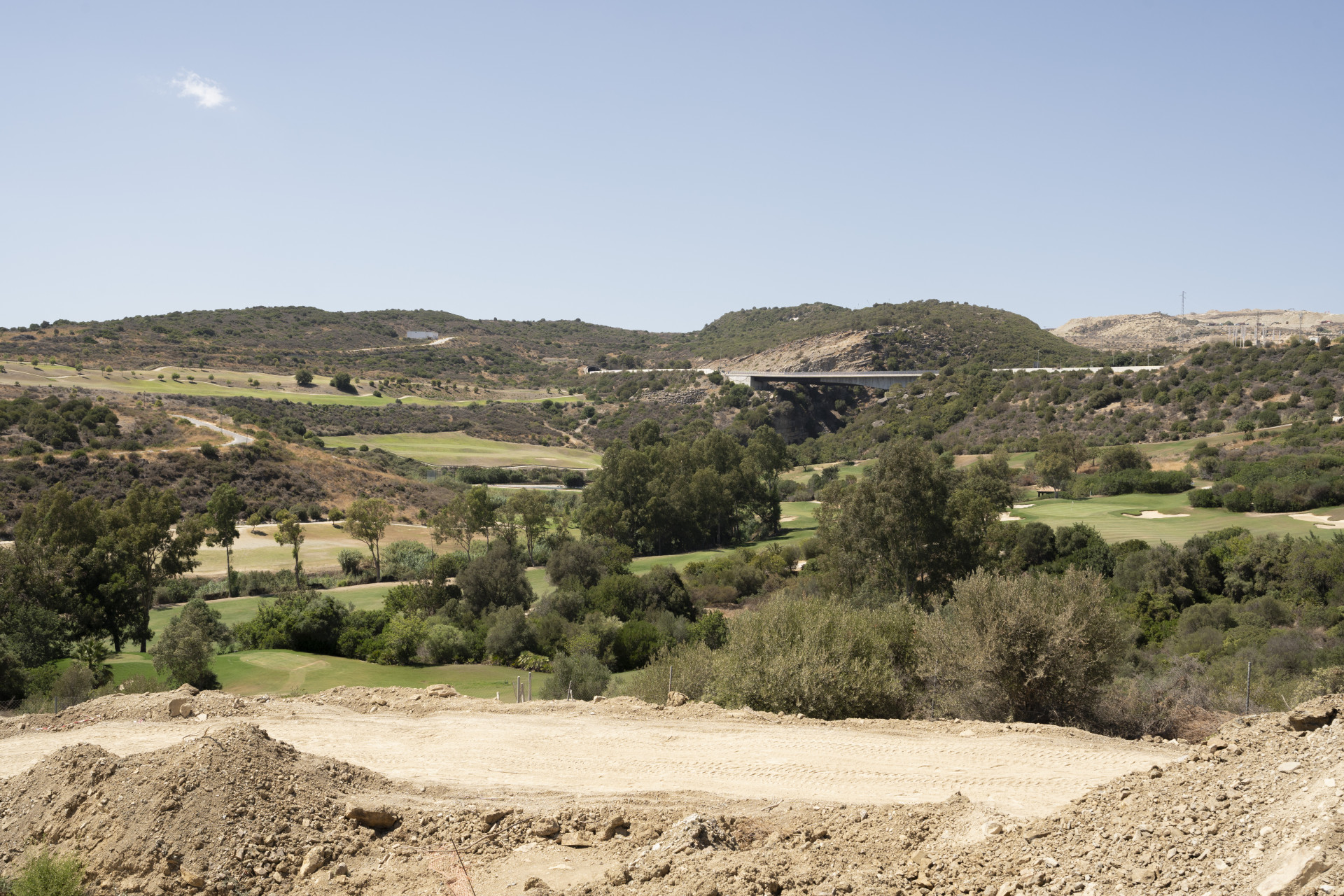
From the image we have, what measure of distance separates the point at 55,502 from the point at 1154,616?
132ft

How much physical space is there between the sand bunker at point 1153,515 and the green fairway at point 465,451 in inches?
2178

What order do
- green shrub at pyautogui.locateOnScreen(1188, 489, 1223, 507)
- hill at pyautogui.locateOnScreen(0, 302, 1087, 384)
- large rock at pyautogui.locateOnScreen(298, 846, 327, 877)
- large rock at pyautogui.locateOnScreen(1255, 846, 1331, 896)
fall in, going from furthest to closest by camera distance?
hill at pyautogui.locateOnScreen(0, 302, 1087, 384) → green shrub at pyautogui.locateOnScreen(1188, 489, 1223, 507) → large rock at pyautogui.locateOnScreen(298, 846, 327, 877) → large rock at pyautogui.locateOnScreen(1255, 846, 1331, 896)

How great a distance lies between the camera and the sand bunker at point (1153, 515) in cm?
4688

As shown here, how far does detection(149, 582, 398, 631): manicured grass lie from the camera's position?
119ft

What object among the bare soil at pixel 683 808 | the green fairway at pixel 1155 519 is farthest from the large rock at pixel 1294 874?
the green fairway at pixel 1155 519

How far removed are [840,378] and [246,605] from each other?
84.8m

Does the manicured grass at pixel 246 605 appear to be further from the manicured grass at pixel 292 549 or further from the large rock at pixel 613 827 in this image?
the large rock at pixel 613 827

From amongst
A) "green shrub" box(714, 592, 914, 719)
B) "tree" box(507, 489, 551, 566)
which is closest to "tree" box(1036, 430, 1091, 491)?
"tree" box(507, 489, 551, 566)

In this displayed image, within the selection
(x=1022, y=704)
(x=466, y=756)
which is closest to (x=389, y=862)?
(x=466, y=756)

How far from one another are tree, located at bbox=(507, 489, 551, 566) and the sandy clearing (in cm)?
3605

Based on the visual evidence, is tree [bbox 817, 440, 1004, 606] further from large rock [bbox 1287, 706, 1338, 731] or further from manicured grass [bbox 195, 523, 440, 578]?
manicured grass [bbox 195, 523, 440, 578]

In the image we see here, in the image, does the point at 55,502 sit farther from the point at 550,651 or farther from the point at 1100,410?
the point at 1100,410

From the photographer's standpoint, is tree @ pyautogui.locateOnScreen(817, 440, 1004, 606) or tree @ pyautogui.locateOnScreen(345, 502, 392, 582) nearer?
tree @ pyautogui.locateOnScreen(817, 440, 1004, 606)

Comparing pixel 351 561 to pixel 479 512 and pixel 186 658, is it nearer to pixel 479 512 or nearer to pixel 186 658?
pixel 479 512
